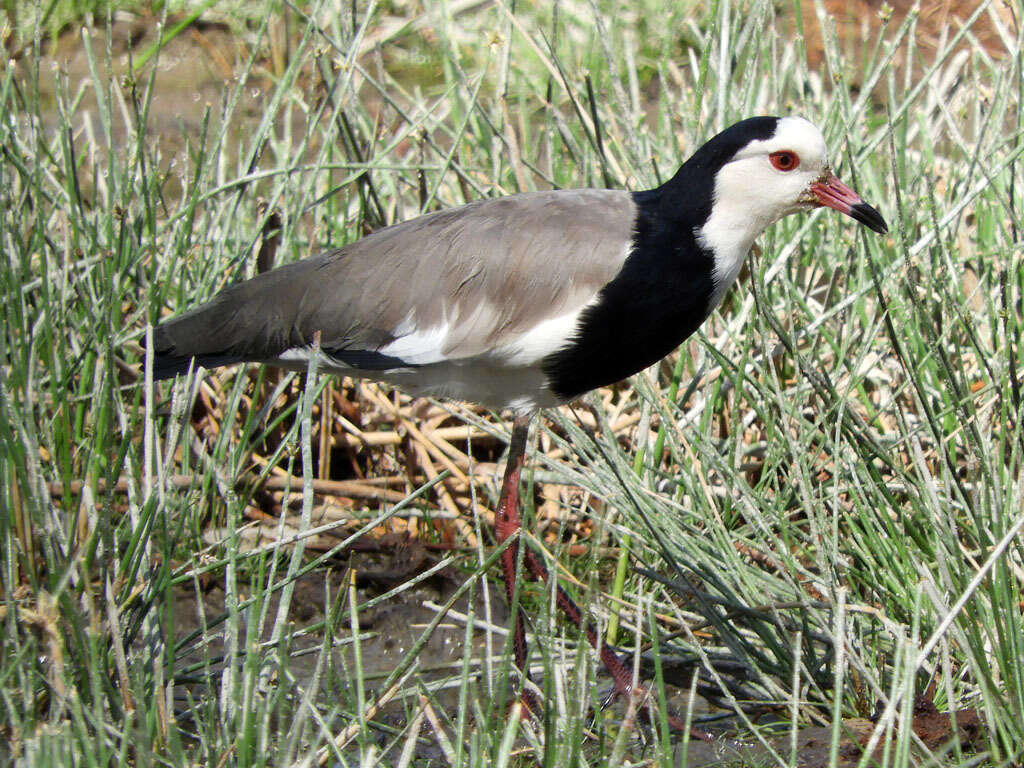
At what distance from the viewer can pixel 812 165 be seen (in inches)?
110

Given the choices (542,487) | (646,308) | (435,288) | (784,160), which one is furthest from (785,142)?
(542,487)

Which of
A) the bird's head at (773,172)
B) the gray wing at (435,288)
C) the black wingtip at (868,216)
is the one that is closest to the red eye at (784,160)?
the bird's head at (773,172)

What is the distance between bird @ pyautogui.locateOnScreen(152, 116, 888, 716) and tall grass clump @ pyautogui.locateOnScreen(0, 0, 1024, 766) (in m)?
0.12

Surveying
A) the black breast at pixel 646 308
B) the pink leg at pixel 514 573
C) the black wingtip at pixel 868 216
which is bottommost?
the pink leg at pixel 514 573

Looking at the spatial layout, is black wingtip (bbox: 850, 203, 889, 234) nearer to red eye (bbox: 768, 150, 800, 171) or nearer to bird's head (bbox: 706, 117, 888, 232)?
bird's head (bbox: 706, 117, 888, 232)

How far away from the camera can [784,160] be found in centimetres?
277

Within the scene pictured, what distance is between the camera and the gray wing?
110 inches

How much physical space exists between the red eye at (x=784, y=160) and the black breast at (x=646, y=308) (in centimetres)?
19

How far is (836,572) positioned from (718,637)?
0.39m

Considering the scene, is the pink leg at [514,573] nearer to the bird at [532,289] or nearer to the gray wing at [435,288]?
the bird at [532,289]

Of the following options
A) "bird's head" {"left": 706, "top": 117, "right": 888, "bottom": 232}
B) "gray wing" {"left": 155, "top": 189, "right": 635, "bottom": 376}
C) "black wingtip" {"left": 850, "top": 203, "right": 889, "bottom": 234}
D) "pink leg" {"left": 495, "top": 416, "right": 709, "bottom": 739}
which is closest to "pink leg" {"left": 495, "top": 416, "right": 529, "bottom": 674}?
"pink leg" {"left": 495, "top": 416, "right": 709, "bottom": 739}

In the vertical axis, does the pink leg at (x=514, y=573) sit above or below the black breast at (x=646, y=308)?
below

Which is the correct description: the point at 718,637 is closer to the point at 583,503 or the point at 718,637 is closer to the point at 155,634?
the point at 583,503

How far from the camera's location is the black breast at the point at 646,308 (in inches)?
106
